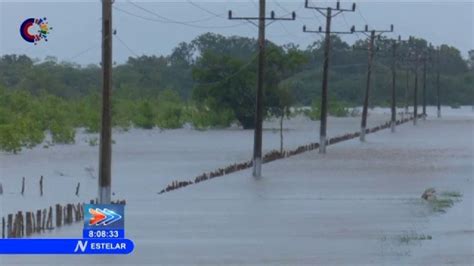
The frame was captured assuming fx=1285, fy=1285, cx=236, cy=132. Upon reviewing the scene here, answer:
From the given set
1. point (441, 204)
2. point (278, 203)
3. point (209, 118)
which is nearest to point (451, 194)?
point (441, 204)

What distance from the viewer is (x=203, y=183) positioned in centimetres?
3844

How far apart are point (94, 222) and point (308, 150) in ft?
134

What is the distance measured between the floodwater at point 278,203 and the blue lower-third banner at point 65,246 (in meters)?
0.38

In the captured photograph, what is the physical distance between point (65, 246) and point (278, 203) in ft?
43.7

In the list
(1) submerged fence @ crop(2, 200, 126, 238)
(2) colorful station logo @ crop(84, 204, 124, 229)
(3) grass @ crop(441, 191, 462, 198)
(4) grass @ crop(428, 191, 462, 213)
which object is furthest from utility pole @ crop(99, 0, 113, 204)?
(3) grass @ crop(441, 191, 462, 198)

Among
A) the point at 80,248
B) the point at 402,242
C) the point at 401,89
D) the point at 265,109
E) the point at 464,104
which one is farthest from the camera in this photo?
the point at 464,104

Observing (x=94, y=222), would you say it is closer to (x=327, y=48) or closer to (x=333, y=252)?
(x=333, y=252)

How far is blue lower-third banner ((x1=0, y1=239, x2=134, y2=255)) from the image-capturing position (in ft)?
55.8

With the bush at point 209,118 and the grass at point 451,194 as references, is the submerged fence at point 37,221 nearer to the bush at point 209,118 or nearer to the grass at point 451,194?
the grass at point 451,194

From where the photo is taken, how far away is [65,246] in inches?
728

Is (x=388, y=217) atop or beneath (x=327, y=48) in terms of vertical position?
beneath

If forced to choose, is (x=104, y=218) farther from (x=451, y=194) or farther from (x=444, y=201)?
(x=451, y=194)

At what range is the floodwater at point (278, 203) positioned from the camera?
20250 millimetres

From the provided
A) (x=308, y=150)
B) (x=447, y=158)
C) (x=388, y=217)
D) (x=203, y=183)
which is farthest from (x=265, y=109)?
(x=388, y=217)
